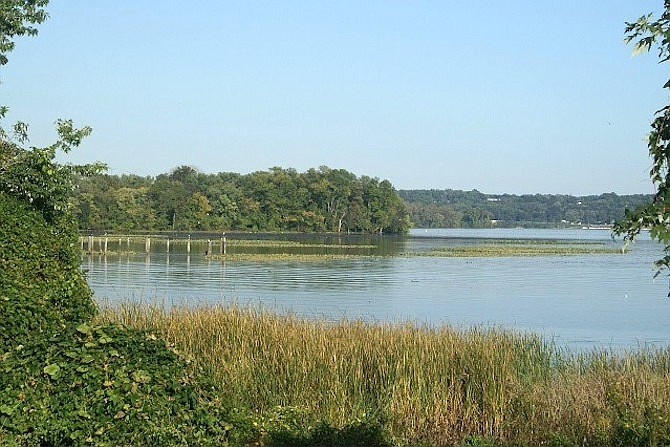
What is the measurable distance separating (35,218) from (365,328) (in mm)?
6061

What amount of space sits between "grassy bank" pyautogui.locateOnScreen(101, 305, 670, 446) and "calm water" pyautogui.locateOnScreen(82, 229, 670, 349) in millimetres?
3370

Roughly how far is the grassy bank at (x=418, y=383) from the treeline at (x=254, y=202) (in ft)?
350

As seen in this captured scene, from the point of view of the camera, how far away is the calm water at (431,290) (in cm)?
2761

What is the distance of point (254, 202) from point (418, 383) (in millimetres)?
128247

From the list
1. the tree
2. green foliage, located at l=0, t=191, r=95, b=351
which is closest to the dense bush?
green foliage, located at l=0, t=191, r=95, b=351

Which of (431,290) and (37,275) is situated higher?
(37,275)

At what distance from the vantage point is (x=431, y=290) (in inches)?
1575

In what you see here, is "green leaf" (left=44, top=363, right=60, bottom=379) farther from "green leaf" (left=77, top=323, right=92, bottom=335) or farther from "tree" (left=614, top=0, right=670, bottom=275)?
"tree" (left=614, top=0, right=670, bottom=275)

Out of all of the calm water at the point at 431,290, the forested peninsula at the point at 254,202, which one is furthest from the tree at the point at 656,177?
the forested peninsula at the point at 254,202

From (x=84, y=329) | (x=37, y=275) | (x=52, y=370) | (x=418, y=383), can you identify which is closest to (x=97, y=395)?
(x=52, y=370)

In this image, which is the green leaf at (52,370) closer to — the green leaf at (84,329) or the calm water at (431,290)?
the green leaf at (84,329)

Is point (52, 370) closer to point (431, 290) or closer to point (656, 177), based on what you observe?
point (656, 177)

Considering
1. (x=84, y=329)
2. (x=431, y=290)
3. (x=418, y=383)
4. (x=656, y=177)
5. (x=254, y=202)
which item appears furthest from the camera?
(x=254, y=202)

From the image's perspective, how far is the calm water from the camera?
27609mm
